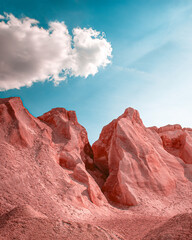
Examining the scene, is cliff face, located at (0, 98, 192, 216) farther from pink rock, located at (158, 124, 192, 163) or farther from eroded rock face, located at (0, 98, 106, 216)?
pink rock, located at (158, 124, 192, 163)

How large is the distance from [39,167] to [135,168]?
17.5 feet

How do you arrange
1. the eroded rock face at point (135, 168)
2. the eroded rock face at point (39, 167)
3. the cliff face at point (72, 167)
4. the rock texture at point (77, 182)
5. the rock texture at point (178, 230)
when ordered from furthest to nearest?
1. the eroded rock face at point (135, 168)
2. the cliff face at point (72, 167)
3. the eroded rock face at point (39, 167)
4. the rock texture at point (77, 182)
5. the rock texture at point (178, 230)

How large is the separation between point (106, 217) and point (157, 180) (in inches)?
178

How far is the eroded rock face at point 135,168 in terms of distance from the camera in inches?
415

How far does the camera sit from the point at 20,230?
16.0 feet

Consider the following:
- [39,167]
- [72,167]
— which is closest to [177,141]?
[72,167]

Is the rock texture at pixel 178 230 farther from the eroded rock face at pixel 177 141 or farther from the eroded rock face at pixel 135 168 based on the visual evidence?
the eroded rock face at pixel 177 141

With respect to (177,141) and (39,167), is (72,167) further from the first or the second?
(177,141)

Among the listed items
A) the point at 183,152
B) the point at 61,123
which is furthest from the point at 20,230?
the point at 183,152

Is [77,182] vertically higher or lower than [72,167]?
lower

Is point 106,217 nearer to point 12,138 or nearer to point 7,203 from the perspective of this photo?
point 7,203

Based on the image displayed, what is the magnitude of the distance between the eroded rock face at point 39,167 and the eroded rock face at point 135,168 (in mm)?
1415

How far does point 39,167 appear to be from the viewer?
8492 millimetres

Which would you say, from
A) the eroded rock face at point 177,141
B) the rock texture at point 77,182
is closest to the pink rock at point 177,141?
the eroded rock face at point 177,141
